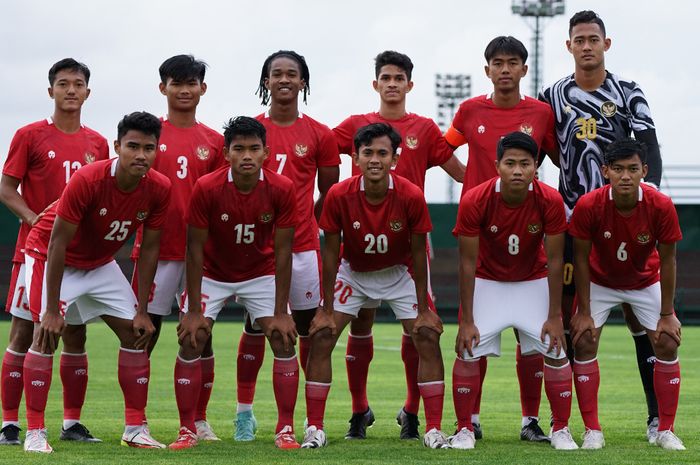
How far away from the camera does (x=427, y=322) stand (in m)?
6.79

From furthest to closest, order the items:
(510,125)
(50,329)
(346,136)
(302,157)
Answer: (346,136)
(302,157)
(510,125)
(50,329)

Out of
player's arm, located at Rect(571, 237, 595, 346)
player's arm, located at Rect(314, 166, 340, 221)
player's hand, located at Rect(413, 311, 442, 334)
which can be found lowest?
player's hand, located at Rect(413, 311, 442, 334)

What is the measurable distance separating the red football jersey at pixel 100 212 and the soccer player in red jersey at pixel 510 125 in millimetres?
1944

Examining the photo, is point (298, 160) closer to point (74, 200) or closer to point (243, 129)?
point (243, 129)

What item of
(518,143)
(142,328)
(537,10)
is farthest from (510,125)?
(537,10)

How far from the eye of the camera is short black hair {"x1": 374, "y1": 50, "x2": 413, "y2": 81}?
7.50m

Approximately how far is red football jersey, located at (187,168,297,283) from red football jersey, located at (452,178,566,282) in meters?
1.07

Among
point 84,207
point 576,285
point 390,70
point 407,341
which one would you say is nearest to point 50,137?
point 84,207

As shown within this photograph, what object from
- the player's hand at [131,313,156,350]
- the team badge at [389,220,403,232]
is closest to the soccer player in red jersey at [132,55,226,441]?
the player's hand at [131,313,156,350]

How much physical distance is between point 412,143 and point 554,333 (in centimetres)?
170

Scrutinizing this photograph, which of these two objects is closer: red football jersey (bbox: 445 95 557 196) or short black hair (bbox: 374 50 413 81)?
red football jersey (bbox: 445 95 557 196)

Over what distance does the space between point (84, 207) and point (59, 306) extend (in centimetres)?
59

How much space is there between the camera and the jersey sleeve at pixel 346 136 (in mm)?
7625

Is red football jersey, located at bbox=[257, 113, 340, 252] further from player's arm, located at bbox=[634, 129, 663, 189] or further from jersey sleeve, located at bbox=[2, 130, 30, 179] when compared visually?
player's arm, located at bbox=[634, 129, 663, 189]
